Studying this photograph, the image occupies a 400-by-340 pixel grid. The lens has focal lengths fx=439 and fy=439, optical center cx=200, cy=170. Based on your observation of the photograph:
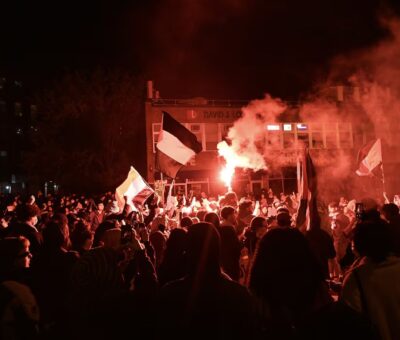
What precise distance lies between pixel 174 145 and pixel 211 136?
1956 centimetres

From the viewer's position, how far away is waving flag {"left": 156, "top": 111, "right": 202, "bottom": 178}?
9.80 m

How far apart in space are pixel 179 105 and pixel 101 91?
6193 millimetres

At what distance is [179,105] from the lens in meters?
28.3

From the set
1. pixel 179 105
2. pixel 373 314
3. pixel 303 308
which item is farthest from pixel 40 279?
pixel 179 105

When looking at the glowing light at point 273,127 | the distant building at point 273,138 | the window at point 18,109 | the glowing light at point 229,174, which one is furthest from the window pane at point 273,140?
the window at point 18,109

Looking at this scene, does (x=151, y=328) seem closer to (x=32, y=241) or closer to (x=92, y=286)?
(x=92, y=286)

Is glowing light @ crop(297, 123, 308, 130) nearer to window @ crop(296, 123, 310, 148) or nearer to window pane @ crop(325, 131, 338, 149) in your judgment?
window @ crop(296, 123, 310, 148)

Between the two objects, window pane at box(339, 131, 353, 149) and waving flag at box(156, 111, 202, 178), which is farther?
window pane at box(339, 131, 353, 149)

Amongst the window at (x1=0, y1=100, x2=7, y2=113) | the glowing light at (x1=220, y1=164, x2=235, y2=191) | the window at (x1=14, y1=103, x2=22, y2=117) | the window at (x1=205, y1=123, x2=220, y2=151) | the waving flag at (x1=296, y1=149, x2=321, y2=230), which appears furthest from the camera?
the window at (x1=14, y1=103, x2=22, y2=117)

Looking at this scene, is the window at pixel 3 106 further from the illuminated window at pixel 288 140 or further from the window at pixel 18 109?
the illuminated window at pixel 288 140

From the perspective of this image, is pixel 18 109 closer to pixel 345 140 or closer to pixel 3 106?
pixel 3 106

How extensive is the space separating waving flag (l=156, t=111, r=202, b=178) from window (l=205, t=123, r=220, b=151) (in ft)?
63.3

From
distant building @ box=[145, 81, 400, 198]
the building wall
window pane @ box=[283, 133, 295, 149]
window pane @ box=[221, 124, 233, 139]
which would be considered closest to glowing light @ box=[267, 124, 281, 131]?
distant building @ box=[145, 81, 400, 198]

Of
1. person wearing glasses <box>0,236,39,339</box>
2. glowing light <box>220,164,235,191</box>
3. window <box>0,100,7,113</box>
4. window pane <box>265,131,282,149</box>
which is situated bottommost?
person wearing glasses <box>0,236,39,339</box>
